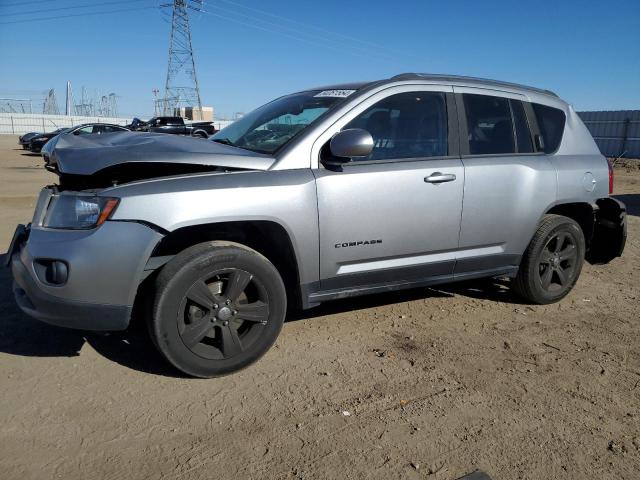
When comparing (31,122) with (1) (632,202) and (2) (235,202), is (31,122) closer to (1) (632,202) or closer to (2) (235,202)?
(1) (632,202)

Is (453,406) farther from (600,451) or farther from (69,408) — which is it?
(69,408)

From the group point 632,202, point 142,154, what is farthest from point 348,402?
point 632,202

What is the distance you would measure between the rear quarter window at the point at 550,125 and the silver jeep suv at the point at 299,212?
12 mm

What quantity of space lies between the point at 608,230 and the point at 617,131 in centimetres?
2276

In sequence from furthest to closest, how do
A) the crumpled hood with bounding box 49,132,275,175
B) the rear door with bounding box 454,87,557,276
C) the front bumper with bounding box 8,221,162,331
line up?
the rear door with bounding box 454,87,557,276
the crumpled hood with bounding box 49,132,275,175
the front bumper with bounding box 8,221,162,331

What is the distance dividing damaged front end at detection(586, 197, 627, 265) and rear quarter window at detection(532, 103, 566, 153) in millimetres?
742

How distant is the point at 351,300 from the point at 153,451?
2.44 m

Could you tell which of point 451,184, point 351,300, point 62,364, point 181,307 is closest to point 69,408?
point 62,364

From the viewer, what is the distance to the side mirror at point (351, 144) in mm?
3180

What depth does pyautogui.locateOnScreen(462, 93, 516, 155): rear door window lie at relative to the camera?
4.02 m

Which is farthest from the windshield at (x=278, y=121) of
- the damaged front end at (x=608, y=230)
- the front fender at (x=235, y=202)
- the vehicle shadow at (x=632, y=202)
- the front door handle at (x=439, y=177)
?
the vehicle shadow at (x=632, y=202)

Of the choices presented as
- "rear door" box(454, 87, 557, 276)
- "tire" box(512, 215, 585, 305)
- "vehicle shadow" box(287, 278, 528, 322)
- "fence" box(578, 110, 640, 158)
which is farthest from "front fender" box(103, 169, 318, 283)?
"fence" box(578, 110, 640, 158)

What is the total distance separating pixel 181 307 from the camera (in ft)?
9.77

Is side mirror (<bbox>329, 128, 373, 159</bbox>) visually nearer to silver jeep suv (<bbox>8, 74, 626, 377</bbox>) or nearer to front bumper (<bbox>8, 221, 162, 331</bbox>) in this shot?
silver jeep suv (<bbox>8, 74, 626, 377</bbox>)
